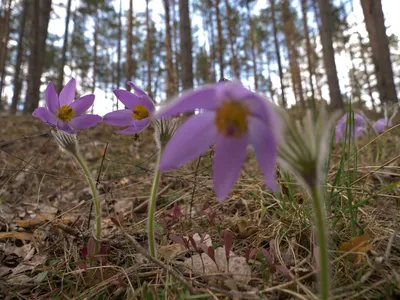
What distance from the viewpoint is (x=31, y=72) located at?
8797 millimetres

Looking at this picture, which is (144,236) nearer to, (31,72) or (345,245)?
(345,245)

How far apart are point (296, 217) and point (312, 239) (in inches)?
8.4

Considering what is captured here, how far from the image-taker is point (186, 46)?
7766 millimetres

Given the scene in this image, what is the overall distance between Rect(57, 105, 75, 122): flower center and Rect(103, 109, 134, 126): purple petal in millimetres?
179

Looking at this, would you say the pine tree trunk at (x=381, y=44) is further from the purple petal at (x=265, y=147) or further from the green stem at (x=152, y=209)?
the purple petal at (x=265, y=147)

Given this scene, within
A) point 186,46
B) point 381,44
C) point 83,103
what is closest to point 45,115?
point 83,103

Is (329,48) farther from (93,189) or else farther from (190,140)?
(190,140)

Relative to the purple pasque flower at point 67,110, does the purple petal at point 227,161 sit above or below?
below

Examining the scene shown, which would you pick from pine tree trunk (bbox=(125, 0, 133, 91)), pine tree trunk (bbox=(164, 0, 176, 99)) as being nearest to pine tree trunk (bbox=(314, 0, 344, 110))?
pine tree trunk (bbox=(164, 0, 176, 99))

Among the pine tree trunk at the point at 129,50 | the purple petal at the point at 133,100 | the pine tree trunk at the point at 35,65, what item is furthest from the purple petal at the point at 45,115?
the pine tree trunk at the point at 129,50

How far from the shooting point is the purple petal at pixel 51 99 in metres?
1.23

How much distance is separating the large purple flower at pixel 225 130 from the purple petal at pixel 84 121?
29.4 inches

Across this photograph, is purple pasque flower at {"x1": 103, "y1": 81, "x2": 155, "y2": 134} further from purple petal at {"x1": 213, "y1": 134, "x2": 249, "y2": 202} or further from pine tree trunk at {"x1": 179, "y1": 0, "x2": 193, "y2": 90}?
pine tree trunk at {"x1": 179, "y1": 0, "x2": 193, "y2": 90}

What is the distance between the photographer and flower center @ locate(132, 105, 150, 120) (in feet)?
3.84
